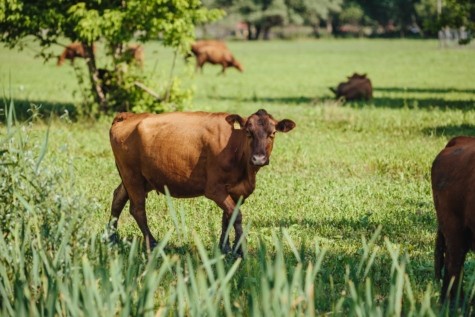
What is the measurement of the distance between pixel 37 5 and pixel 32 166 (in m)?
12.5

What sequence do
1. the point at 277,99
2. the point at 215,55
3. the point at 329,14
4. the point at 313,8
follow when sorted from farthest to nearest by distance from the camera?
the point at 329,14 < the point at 313,8 < the point at 215,55 < the point at 277,99

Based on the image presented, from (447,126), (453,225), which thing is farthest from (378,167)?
(453,225)

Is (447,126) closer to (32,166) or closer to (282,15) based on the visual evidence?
(32,166)

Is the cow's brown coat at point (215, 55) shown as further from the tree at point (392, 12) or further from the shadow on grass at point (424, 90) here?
the tree at point (392, 12)

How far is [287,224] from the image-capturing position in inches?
341

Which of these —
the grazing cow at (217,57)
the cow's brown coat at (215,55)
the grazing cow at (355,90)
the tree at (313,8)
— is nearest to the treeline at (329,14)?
the tree at (313,8)

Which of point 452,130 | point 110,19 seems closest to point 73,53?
point 110,19

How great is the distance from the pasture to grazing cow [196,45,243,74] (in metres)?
12.3

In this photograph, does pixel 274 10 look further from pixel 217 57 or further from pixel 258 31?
pixel 217 57

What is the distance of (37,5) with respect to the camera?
685 inches

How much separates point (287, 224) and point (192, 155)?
1530 mm

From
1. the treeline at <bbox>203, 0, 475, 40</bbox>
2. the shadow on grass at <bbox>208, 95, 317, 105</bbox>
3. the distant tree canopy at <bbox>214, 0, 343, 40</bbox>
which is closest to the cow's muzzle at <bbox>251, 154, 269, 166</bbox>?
the shadow on grass at <bbox>208, 95, 317, 105</bbox>

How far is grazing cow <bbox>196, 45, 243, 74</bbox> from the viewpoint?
37.7 m

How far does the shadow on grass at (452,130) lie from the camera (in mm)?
15203
